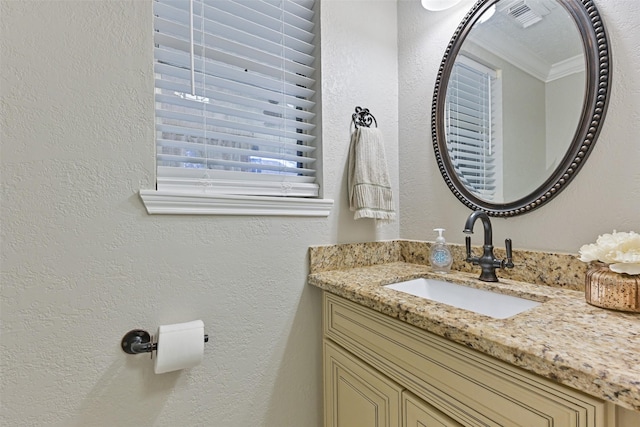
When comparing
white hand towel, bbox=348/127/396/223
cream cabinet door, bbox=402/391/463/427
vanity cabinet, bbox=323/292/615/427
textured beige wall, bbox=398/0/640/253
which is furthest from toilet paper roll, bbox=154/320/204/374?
textured beige wall, bbox=398/0/640/253

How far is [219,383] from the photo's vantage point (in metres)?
0.98

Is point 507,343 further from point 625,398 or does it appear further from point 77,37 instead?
point 77,37

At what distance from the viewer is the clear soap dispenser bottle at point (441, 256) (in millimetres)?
1152

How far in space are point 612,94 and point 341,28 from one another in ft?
3.14

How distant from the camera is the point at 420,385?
0.73 metres

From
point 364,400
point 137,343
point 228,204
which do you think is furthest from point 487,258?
point 137,343

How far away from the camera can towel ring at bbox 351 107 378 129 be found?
50.8 inches

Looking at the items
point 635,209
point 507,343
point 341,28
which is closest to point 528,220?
point 635,209

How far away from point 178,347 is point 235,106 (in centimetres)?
81

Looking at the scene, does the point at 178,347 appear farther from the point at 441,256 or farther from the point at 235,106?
the point at 441,256

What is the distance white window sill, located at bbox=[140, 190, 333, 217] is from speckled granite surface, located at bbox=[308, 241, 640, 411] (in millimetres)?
172

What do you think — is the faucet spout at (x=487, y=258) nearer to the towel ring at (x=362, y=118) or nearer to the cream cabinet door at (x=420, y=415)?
the cream cabinet door at (x=420, y=415)

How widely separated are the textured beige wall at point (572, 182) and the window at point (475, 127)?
10 centimetres

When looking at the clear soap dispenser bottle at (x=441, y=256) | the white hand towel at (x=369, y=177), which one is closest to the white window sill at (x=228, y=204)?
the white hand towel at (x=369, y=177)
